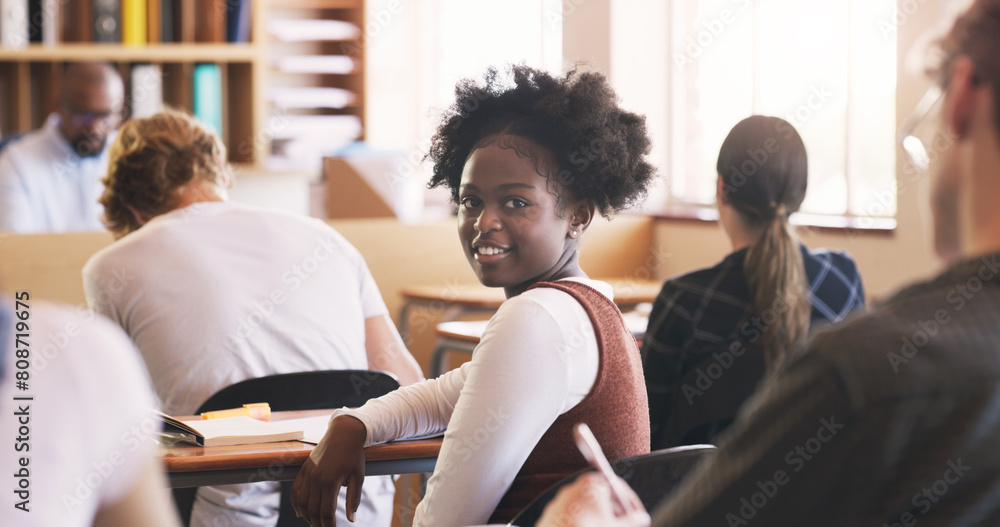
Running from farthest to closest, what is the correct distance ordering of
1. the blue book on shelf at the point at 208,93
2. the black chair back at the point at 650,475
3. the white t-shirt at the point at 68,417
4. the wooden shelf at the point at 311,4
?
the wooden shelf at the point at 311,4, the blue book on shelf at the point at 208,93, the black chair back at the point at 650,475, the white t-shirt at the point at 68,417

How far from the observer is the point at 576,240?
152 centimetres

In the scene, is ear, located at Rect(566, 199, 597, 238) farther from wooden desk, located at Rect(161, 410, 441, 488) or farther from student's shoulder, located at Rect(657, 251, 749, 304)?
student's shoulder, located at Rect(657, 251, 749, 304)

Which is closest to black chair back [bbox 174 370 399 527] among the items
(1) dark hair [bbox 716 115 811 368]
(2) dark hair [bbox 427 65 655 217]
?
(2) dark hair [bbox 427 65 655 217]

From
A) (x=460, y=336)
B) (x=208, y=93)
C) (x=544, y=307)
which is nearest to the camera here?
(x=544, y=307)

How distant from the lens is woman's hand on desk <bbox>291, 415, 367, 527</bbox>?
4.64ft

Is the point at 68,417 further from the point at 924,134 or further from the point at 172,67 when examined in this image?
the point at 172,67

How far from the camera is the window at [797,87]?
363cm

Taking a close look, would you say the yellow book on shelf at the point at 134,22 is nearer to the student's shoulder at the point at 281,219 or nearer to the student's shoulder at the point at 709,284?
the student's shoulder at the point at 281,219

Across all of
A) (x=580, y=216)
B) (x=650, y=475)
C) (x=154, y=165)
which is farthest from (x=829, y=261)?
(x=154, y=165)

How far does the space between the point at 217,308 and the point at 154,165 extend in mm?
418

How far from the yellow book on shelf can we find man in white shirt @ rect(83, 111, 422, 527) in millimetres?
2670

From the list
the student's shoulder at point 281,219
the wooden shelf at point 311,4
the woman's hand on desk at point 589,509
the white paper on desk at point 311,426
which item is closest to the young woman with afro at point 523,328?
the white paper on desk at point 311,426

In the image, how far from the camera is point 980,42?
0.64 m

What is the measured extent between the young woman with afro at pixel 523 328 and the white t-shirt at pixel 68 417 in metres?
0.65
